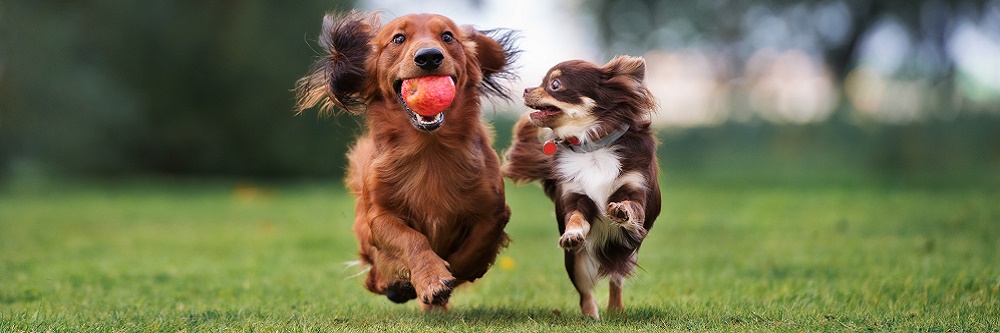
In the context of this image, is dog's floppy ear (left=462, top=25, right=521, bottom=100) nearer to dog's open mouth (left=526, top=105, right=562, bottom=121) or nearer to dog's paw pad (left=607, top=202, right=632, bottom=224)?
dog's open mouth (left=526, top=105, right=562, bottom=121)

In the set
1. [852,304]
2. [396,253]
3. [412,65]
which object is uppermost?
[412,65]

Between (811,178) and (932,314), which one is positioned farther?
(811,178)

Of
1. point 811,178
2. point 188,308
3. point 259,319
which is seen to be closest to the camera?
point 259,319

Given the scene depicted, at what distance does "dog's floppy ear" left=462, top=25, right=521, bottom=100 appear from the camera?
16.7 ft

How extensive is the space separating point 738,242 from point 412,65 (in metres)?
4.86

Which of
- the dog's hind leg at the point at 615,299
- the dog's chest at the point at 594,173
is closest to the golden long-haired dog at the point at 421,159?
the dog's chest at the point at 594,173

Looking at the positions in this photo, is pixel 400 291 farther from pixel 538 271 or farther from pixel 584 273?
pixel 538 271

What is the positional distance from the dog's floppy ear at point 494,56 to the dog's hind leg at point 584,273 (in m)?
0.99

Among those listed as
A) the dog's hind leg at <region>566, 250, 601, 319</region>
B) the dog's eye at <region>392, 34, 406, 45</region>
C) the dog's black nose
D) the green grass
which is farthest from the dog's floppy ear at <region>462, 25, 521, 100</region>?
the green grass

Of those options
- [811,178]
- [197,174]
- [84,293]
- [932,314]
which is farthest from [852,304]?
[197,174]

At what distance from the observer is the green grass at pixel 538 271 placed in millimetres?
4559

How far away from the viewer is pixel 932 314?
14.8ft

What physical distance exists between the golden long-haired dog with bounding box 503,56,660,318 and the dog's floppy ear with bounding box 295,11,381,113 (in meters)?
0.87

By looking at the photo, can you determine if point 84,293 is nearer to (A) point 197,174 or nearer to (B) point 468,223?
(B) point 468,223
